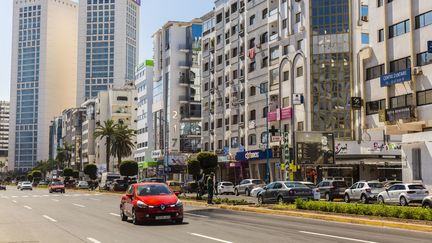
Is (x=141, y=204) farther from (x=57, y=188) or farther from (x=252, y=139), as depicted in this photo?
(x=252, y=139)

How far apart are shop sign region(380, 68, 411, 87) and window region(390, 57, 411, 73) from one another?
0.95m

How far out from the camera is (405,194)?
31.4 metres

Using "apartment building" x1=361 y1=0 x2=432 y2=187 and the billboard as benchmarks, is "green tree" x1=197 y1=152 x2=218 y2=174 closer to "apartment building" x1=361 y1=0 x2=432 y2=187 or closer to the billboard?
the billboard

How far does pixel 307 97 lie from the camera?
197 feet

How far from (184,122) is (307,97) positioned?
44.1 m

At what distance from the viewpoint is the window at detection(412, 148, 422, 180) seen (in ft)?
140

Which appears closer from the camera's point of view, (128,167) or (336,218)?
(336,218)

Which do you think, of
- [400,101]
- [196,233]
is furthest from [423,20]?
[196,233]

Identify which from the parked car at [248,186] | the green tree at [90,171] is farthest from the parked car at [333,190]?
the green tree at [90,171]

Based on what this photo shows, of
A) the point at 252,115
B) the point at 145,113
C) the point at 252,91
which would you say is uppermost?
the point at 145,113

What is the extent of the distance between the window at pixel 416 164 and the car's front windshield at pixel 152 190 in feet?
94.2

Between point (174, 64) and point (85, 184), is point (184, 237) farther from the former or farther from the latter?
point (174, 64)

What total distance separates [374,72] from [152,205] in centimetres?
3689

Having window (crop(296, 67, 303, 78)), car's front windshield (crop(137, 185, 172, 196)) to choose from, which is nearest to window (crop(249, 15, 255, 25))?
window (crop(296, 67, 303, 78))
